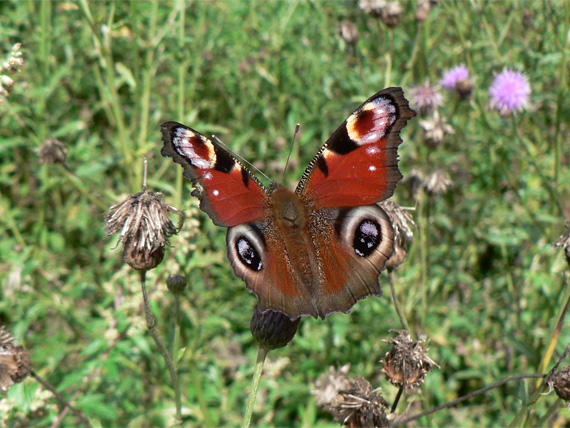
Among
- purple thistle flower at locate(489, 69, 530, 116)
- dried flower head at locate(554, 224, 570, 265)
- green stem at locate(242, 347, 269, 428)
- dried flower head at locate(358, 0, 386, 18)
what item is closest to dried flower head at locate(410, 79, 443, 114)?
purple thistle flower at locate(489, 69, 530, 116)

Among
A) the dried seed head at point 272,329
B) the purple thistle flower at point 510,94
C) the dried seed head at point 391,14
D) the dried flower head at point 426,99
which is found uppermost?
the dried seed head at point 391,14

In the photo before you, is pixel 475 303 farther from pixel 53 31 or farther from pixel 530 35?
pixel 53 31

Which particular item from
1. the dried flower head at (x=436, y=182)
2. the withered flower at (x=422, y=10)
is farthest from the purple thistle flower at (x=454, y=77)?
the dried flower head at (x=436, y=182)

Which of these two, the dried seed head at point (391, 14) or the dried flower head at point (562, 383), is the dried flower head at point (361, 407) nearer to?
the dried flower head at point (562, 383)

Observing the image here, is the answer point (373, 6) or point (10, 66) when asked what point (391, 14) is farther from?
point (10, 66)

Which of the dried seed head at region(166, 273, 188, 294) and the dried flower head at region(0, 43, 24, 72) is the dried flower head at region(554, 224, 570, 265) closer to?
the dried seed head at region(166, 273, 188, 294)

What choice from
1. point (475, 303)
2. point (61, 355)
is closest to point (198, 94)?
point (61, 355)
